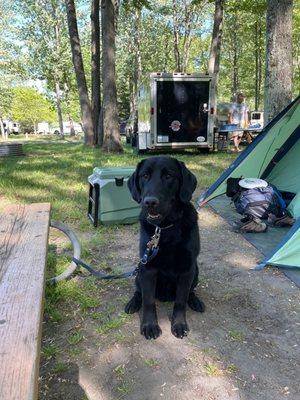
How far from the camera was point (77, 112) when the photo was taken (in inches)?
2143

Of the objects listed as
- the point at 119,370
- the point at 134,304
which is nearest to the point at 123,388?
the point at 119,370

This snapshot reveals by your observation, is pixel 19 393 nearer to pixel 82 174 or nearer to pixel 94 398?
pixel 94 398

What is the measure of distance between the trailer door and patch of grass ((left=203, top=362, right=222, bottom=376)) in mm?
11287

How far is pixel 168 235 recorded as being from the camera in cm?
289

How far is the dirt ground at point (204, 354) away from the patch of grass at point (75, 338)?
4 cm

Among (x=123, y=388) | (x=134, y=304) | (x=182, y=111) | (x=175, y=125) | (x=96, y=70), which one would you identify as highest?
(x=96, y=70)

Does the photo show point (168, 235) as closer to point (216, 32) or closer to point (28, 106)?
point (216, 32)

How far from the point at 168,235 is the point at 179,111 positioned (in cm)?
1090

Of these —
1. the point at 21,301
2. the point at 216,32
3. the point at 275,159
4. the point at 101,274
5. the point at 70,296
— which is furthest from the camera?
the point at 216,32

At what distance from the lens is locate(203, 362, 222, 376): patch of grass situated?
249 centimetres

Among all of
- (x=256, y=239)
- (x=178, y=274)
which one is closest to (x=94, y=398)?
(x=178, y=274)

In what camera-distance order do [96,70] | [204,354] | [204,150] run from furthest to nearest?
[96,70] < [204,150] < [204,354]

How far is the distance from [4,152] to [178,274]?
43.5ft

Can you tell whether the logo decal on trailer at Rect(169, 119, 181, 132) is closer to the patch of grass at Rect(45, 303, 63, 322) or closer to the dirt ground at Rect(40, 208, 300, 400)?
the dirt ground at Rect(40, 208, 300, 400)
